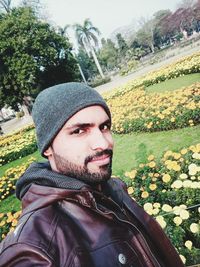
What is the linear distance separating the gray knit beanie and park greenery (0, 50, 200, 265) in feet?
6.07

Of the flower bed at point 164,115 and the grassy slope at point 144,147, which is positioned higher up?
the flower bed at point 164,115

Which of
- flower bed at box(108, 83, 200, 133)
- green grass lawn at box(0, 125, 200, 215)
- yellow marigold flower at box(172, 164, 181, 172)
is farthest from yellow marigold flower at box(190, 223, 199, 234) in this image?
flower bed at box(108, 83, 200, 133)

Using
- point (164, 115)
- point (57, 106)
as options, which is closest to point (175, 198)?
point (57, 106)

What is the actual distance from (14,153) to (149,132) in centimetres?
737

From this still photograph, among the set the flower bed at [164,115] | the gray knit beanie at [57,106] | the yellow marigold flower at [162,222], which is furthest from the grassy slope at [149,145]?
the gray knit beanie at [57,106]

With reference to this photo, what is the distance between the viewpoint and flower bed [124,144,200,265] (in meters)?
2.89

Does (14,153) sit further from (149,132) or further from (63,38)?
(63,38)

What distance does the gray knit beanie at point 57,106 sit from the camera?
1571mm

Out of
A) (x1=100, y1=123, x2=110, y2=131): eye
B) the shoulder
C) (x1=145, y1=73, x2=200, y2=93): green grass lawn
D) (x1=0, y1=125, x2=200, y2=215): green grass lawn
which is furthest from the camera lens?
(x1=145, y1=73, x2=200, y2=93): green grass lawn

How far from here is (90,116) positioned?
5.40 feet

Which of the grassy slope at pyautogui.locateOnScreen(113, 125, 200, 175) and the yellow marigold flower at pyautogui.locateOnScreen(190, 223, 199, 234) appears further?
the grassy slope at pyautogui.locateOnScreen(113, 125, 200, 175)

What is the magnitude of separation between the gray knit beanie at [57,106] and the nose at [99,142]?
0.59 ft

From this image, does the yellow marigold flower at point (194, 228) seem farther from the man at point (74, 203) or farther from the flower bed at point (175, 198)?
the man at point (74, 203)

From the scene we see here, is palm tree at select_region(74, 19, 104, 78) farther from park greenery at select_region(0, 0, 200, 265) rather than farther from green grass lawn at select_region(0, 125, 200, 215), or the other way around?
green grass lawn at select_region(0, 125, 200, 215)
